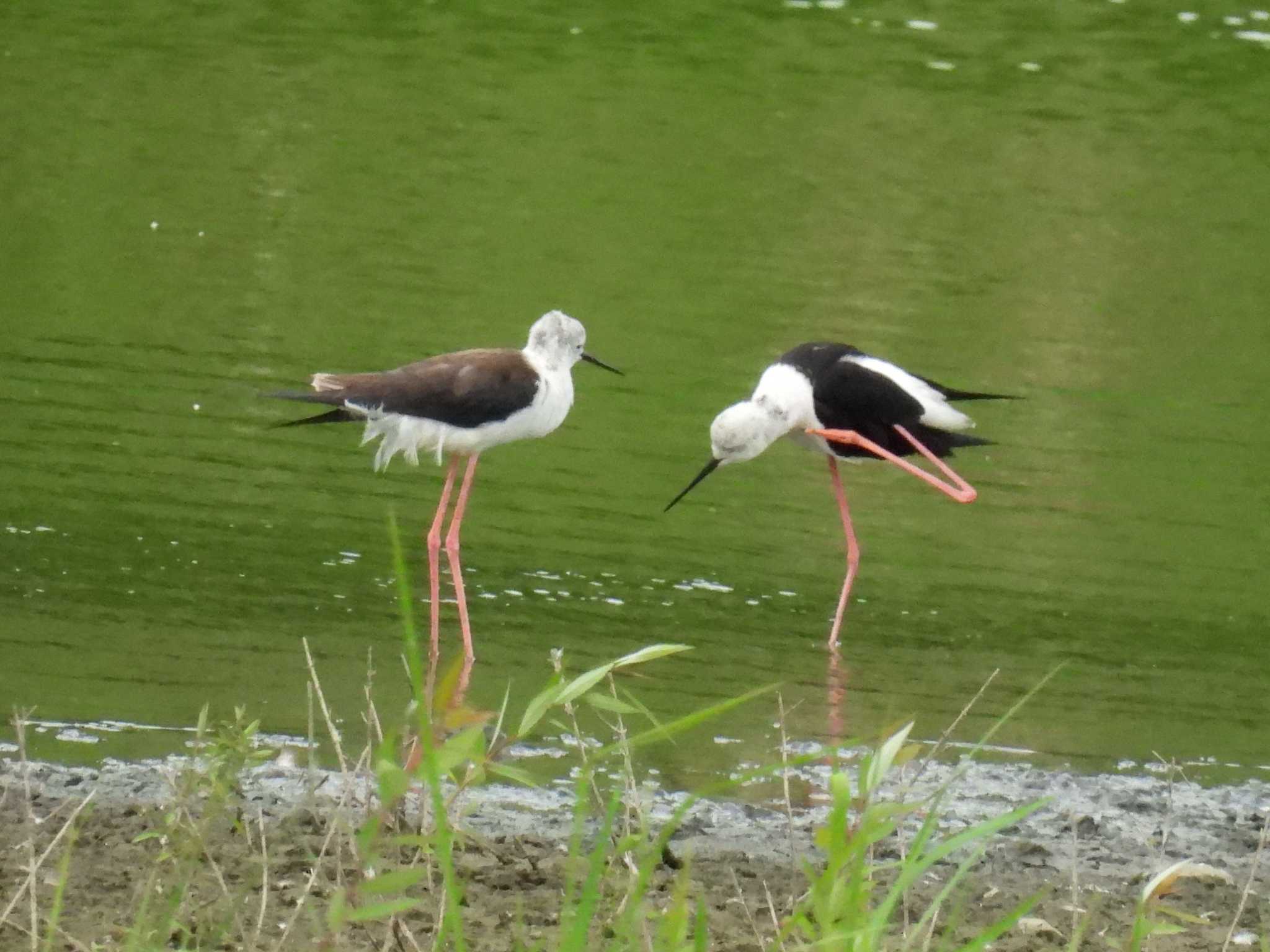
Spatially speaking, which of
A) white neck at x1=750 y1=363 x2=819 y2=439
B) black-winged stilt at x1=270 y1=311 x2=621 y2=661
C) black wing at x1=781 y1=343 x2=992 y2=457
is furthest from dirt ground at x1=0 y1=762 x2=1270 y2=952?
black wing at x1=781 y1=343 x2=992 y2=457

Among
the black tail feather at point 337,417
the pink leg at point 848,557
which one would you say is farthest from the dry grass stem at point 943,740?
the black tail feather at point 337,417

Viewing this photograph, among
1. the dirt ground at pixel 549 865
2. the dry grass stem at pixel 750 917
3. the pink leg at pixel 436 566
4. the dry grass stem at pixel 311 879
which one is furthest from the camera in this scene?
the pink leg at pixel 436 566

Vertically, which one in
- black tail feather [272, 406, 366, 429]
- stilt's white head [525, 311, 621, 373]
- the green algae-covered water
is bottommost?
the green algae-covered water

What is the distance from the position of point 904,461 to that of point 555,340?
5.11ft

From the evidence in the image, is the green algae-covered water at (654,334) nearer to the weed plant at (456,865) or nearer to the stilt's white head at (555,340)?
the stilt's white head at (555,340)

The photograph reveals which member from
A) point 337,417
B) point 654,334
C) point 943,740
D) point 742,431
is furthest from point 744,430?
point 943,740

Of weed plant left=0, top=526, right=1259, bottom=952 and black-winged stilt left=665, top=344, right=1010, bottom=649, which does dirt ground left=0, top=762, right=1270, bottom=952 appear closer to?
weed plant left=0, top=526, right=1259, bottom=952

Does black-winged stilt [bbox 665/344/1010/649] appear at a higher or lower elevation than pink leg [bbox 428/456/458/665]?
higher

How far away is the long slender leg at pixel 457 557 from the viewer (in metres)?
6.77

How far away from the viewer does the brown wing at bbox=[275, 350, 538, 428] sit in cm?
729

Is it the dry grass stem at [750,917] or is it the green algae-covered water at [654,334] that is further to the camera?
the green algae-covered water at [654,334]

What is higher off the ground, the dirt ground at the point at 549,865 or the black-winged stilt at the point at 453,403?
the black-winged stilt at the point at 453,403

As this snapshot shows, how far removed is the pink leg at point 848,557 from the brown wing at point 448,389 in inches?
46.8

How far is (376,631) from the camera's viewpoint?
6754mm
